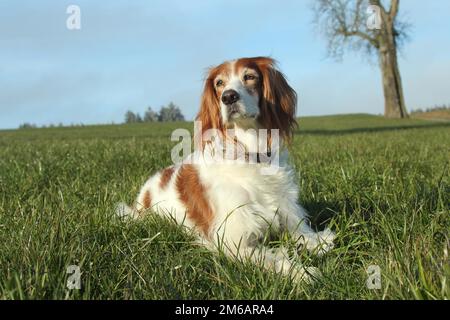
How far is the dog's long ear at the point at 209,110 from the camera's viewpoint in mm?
4164

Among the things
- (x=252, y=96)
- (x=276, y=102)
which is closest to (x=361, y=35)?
(x=276, y=102)

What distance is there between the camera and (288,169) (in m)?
4.21

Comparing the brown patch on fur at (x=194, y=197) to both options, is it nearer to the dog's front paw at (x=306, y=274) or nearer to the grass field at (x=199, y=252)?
the grass field at (x=199, y=252)

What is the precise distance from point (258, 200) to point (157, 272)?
4.24 ft

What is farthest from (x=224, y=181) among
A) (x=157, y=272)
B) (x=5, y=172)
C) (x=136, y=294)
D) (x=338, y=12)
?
(x=338, y=12)

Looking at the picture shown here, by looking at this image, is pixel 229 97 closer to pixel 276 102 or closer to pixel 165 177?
pixel 276 102

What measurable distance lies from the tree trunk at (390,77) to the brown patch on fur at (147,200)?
33.3 meters

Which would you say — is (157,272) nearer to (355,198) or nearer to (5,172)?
(355,198)

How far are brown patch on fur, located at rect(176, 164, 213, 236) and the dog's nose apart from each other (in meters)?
0.74

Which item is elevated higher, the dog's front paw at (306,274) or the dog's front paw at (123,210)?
the dog's front paw at (123,210)

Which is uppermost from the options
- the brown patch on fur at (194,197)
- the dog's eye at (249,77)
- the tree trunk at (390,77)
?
the tree trunk at (390,77)

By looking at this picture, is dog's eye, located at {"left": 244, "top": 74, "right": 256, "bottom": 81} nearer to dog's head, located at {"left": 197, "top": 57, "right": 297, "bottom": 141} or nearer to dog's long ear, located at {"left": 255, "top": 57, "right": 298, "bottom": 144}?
dog's head, located at {"left": 197, "top": 57, "right": 297, "bottom": 141}

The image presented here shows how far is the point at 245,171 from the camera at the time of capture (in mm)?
3947

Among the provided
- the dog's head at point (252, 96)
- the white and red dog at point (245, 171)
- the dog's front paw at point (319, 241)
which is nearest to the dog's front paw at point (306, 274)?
the dog's front paw at point (319, 241)
